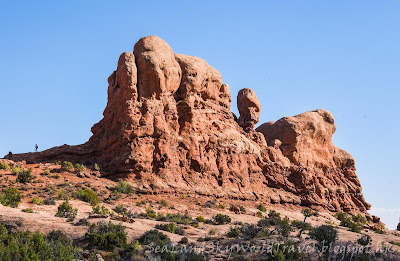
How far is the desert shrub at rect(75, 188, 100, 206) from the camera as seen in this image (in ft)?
109

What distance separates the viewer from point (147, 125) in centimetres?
3988

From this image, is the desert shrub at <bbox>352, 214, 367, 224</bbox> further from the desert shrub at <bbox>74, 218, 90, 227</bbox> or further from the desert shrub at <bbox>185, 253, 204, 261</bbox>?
the desert shrub at <bbox>74, 218, 90, 227</bbox>

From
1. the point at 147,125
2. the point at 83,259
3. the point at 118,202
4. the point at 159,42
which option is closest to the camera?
the point at 83,259

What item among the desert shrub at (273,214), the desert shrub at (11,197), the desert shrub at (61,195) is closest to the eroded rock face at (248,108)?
the desert shrub at (273,214)

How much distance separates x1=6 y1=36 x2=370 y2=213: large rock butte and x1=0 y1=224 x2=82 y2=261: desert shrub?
13.1 m

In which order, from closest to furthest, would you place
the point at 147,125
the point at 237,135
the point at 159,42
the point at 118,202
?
1. the point at 118,202
2. the point at 147,125
3. the point at 159,42
4. the point at 237,135

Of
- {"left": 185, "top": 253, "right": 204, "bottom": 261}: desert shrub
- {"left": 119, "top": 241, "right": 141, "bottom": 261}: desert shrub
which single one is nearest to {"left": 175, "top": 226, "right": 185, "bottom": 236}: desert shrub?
{"left": 119, "top": 241, "right": 141, "bottom": 261}: desert shrub

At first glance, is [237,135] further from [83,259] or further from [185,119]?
[83,259]

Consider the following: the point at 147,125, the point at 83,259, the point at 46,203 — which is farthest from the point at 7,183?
the point at 83,259

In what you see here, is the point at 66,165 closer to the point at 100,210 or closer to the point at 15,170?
the point at 15,170

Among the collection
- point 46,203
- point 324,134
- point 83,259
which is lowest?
point 83,259

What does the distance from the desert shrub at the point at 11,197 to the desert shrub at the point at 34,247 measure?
5.22m

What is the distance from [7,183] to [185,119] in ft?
48.0

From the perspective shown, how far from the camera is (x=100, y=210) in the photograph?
107ft
